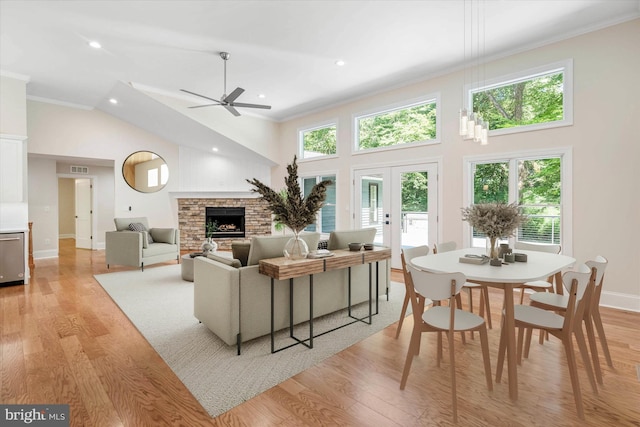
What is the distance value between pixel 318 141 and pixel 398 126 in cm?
204

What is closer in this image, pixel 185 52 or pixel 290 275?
pixel 290 275

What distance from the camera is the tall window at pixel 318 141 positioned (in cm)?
685

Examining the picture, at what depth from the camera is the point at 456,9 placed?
11.1ft

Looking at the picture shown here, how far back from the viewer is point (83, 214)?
27.4ft

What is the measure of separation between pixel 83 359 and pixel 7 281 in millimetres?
3299

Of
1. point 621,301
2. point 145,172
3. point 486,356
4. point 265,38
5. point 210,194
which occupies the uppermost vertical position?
point 265,38

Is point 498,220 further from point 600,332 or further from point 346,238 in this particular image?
point 346,238

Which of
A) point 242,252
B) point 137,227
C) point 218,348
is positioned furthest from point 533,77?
point 137,227

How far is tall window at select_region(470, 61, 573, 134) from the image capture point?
13.1ft

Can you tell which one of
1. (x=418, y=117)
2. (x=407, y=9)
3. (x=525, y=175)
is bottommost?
(x=525, y=175)

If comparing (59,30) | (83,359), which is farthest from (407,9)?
(83,359)

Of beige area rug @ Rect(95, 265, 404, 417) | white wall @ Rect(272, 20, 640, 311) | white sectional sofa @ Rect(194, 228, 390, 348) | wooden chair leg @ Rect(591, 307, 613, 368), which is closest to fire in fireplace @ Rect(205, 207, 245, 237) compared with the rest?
beige area rug @ Rect(95, 265, 404, 417)

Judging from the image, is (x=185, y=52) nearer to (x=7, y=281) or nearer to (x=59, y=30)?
(x=59, y=30)

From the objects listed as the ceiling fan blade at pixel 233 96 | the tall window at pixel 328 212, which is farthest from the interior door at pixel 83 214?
the ceiling fan blade at pixel 233 96
